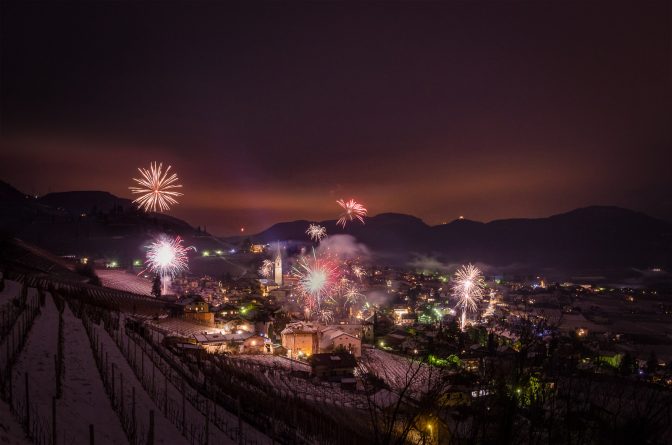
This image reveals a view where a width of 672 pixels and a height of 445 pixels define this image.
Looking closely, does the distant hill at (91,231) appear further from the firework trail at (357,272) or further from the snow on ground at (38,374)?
the snow on ground at (38,374)

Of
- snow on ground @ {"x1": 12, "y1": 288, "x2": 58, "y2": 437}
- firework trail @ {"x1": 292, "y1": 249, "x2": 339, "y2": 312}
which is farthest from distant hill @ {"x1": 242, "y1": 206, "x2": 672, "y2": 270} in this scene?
snow on ground @ {"x1": 12, "y1": 288, "x2": 58, "y2": 437}

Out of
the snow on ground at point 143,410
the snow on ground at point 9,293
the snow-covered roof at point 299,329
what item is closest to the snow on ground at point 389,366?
the snow-covered roof at point 299,329

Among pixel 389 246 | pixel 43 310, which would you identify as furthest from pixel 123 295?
pixel 389 246

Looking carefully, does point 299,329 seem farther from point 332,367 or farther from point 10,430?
point 10,430

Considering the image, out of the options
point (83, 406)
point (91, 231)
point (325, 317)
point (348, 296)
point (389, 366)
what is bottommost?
point (389, 366)

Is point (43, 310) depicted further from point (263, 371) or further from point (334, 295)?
point (334, 295)

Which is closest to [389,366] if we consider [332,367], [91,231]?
[332,367]
